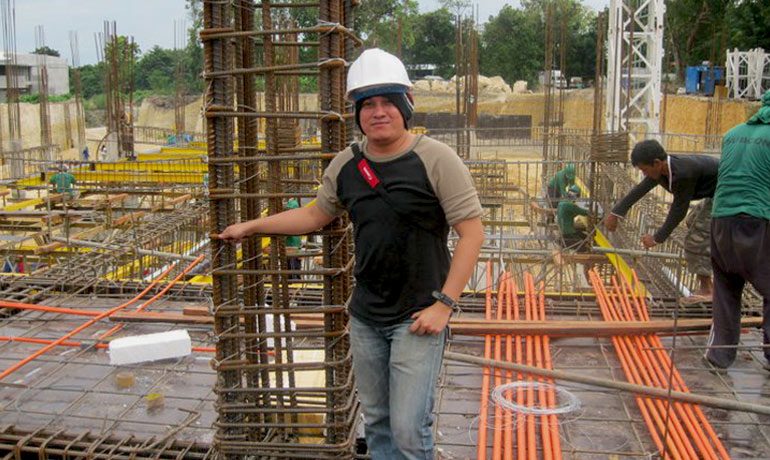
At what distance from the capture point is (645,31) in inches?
714

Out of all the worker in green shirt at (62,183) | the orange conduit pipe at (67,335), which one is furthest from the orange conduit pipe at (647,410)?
the worker in green shirt at (62,183)

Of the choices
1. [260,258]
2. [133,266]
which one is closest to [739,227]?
[260,258]

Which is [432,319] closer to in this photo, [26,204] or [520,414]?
[520,414]

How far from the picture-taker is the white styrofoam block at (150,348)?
480cm

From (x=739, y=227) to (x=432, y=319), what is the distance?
8.66 feet

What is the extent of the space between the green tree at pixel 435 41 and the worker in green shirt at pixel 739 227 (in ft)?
155

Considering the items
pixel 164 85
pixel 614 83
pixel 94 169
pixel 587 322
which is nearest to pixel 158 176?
pixel 94 169

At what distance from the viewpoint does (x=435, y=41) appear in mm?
52000

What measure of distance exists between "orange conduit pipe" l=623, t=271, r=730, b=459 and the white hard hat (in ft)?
6.26

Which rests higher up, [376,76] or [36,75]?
[36,75]

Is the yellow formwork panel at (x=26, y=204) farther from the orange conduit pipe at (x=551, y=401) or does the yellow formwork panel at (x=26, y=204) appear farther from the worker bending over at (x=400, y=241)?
the worker bending over at (x=400, y=241)

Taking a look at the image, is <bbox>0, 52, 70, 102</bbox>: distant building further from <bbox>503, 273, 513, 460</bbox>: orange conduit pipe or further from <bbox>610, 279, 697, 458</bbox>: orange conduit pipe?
<bbox>610, 279, 697, 458</bbox>: orange conduit pipe

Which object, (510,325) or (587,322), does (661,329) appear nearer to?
(587,322)

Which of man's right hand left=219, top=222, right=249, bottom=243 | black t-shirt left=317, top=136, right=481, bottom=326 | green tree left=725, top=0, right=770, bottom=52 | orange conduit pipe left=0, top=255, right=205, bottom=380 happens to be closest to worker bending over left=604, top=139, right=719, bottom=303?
black t-shirt left=317, top=136, right=481, bottom=326
